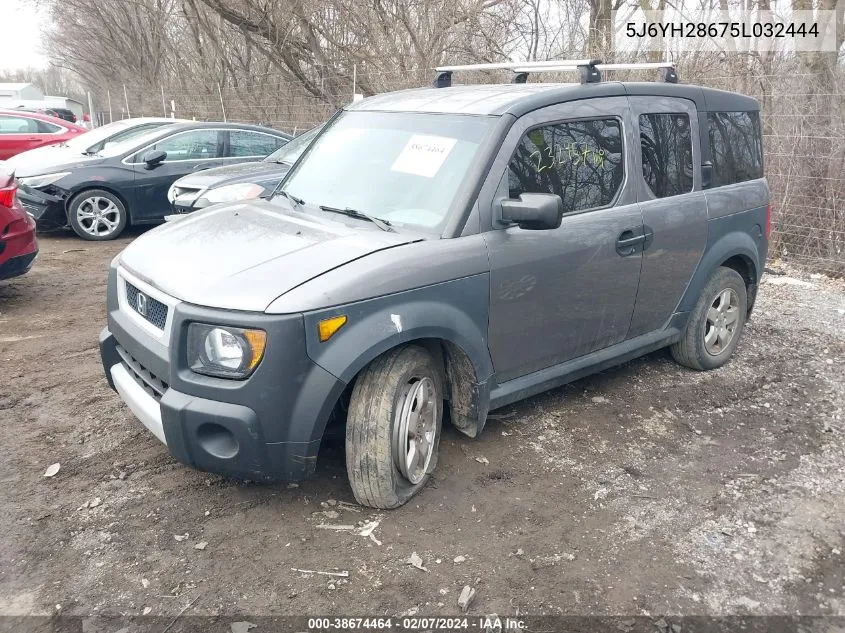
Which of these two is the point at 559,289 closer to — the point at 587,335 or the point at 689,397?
the point at 587,335

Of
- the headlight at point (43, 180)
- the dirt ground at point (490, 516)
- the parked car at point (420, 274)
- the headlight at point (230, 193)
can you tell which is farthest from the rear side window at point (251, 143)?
the parked car at point (420, 274)

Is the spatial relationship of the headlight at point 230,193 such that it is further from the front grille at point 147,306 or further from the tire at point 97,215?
the front grille at point 147,306

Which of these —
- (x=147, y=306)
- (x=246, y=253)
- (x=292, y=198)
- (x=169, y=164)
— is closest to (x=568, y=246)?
(x=292, y=198)

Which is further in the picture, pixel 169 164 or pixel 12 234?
pixel 169 164

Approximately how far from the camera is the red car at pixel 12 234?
620cm

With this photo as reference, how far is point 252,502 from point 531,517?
1.34m

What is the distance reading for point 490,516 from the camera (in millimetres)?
3475

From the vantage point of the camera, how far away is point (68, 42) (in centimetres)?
3969

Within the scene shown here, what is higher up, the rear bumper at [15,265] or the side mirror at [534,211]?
the side mirror at [534,211]

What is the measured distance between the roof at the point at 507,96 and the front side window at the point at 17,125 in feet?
40.7

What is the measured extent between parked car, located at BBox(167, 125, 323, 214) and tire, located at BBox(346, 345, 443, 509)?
4460 mm

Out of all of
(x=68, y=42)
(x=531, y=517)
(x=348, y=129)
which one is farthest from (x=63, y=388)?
(x=68, y=42)

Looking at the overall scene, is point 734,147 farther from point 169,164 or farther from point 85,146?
point 85,146

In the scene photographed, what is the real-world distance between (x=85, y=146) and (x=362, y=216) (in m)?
8.07
